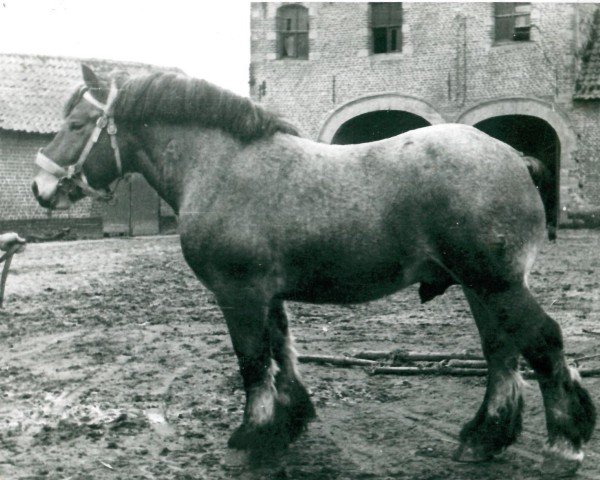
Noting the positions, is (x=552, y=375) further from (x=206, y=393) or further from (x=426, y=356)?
(x=206, y=393)

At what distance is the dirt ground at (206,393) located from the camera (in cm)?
404

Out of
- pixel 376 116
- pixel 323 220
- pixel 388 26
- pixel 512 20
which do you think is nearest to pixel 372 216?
pixel 323 220

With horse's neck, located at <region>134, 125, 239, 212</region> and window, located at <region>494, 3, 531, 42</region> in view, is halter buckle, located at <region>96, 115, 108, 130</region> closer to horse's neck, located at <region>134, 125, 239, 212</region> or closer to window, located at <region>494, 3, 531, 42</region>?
horse's neck, located at <region>134, 125, 239, 212</region>

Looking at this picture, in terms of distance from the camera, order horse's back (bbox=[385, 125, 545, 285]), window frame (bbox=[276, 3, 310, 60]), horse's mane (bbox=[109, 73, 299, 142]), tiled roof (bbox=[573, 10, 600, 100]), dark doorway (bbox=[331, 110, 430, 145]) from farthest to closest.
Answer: dark doorway (bbox=[331, 110, 430, 145]), window frame (bbox=[276, 3, 310, 60]), tiled roof (bbox=[573, 10, 600, 100]), horse's mane (bbox=[109, 73, 299, 142]), horse's back (bbox=[385, 125, 545, 285])

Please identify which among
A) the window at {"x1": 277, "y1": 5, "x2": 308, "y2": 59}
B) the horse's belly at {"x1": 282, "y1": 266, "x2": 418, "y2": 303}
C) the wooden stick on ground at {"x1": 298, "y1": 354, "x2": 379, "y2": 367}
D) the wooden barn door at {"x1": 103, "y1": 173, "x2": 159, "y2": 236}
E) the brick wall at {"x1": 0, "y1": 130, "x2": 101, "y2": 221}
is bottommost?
the wooden barn door at {"x1": 103, "y1": 173, "x2": 159, "y2": 236}

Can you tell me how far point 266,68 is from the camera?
21203 mm

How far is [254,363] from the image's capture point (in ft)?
13.4

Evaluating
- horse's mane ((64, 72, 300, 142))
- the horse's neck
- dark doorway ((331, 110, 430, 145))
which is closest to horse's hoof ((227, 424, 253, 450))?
the horse's neck

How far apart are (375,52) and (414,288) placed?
1121cm

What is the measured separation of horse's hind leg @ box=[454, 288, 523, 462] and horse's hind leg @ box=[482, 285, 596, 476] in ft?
0.84

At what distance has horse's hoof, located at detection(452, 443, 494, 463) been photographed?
4.03 meters

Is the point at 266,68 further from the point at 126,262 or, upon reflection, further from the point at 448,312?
the point at 448,312

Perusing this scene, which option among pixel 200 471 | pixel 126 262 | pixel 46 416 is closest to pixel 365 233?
pixel 200 471

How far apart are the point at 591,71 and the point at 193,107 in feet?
57.1
